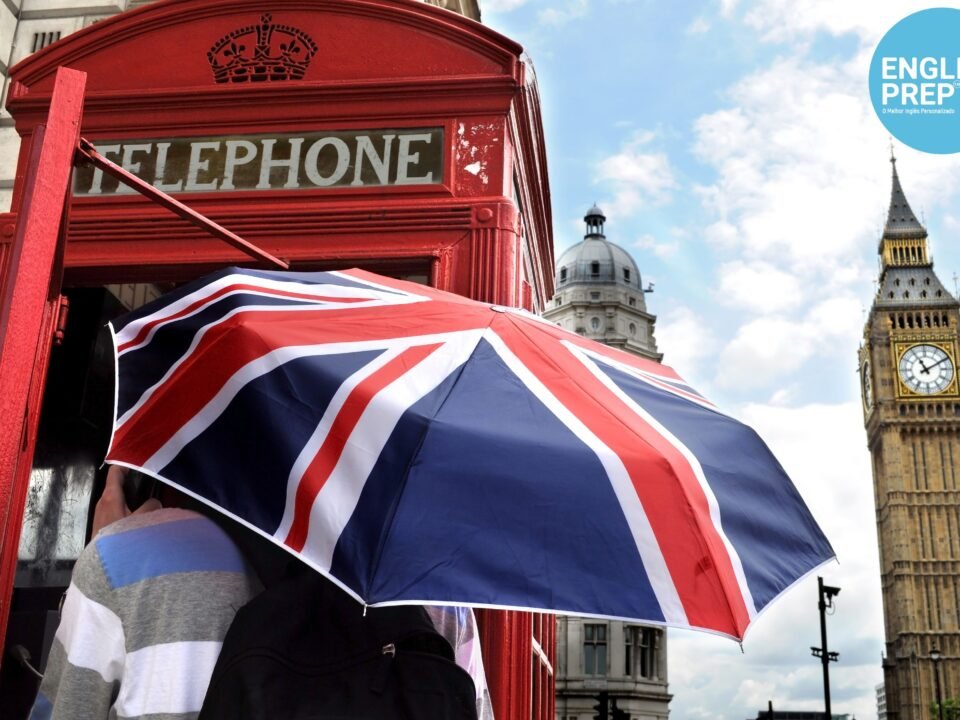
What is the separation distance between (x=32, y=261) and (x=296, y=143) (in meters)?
1.42

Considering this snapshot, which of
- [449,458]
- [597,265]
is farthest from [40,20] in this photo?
[597,265]

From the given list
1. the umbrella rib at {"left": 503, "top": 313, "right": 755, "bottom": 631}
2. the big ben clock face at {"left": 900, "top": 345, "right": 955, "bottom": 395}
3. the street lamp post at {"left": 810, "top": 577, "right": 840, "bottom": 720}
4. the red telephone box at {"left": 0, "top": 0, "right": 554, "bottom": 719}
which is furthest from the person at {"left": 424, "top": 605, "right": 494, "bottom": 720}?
the big ben clock face at {"left": 900, "top": 345, "right": 955, "bottom": 395}

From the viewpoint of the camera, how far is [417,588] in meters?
1.43

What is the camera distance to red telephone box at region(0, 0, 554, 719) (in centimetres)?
321

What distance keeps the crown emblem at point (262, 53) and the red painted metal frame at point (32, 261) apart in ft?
4.04

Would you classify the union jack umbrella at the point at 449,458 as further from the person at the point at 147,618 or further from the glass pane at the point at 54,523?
the glass pane at the point at 54,523

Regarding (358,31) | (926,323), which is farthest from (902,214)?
(358,31)

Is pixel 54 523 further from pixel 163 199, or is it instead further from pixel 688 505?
pixel 688 505

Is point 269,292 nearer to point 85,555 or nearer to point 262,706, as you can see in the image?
point 85,555

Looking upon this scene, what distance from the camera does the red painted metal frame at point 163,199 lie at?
92.4 inches

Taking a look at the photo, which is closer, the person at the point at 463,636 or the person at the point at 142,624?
the person at the point at 142,624

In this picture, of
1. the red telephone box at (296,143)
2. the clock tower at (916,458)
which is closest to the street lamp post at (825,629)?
the red telephone box at (296,143)

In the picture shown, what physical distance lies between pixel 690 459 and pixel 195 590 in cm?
92

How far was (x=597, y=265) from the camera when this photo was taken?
173 feet
